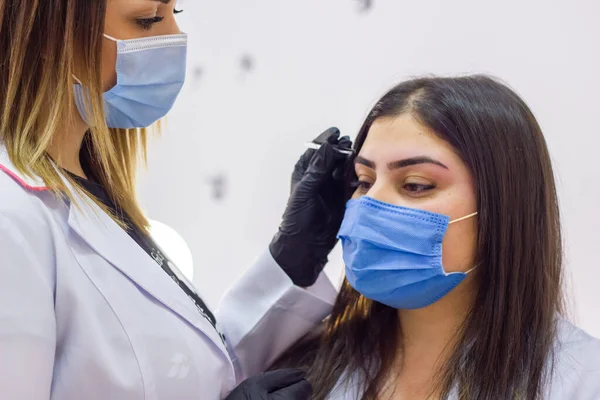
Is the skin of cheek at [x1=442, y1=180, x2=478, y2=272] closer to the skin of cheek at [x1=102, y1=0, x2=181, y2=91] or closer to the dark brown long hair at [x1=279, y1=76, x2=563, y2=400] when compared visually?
the dark brown long hair at [x1=279, y1=76, x2=563, y2=400]

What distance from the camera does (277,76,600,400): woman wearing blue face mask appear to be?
1.18 m

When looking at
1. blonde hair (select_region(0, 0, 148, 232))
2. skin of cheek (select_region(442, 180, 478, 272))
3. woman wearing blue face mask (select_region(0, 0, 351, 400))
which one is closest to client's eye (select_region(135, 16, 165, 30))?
woman wearing blue face mask (select_region(0, 0, 351, 400))

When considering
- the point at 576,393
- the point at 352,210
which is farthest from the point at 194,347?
the point at 576,393

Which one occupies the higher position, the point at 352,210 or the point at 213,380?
the point at 352,210

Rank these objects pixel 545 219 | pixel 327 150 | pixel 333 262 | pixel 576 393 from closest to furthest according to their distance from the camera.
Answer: pixel 576 393
pixel 545 219
pixel 327 150
pixel 333 262

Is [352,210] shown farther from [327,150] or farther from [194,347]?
[194,347]

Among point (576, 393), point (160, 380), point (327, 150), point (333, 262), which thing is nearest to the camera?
point (160, 380)

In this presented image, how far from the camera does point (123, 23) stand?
1.07 m

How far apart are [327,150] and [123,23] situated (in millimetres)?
564

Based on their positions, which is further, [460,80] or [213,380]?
[460,80]

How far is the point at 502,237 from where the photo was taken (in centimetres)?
120

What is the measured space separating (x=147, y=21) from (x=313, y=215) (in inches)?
24.0

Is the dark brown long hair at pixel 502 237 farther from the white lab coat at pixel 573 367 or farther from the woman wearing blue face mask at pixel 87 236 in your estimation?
the woman wearing blue face mask at pixel 87 236

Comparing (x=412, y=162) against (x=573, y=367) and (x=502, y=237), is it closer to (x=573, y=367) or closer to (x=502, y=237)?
(x=502, y=237)
